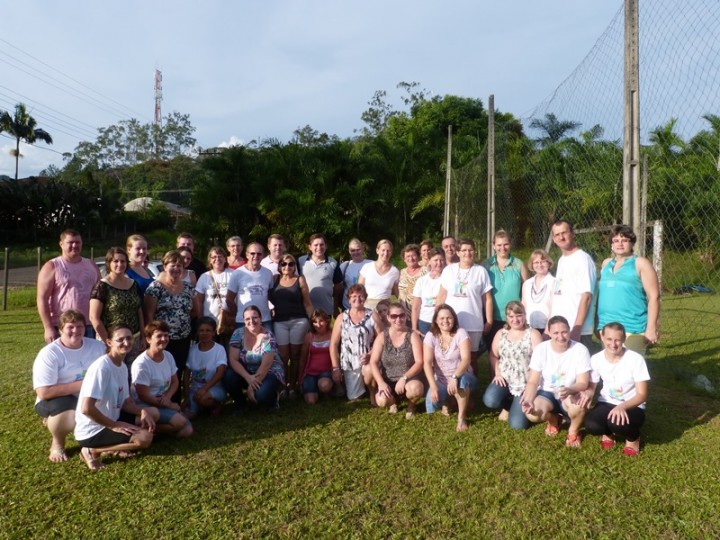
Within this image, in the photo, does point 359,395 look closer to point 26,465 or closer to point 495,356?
point 495,356

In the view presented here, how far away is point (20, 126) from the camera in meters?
39.6

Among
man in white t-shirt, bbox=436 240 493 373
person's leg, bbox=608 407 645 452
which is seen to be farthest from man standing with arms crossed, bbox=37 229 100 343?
person's leg, bbox=608 407 645 452

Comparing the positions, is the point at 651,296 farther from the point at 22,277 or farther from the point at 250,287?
the point at 22,277

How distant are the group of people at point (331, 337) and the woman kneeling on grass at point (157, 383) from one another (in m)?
0.01

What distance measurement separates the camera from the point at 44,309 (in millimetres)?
4566

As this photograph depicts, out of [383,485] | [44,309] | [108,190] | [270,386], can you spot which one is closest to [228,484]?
[383,485]

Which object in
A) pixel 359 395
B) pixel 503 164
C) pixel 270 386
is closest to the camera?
pixel 270 386

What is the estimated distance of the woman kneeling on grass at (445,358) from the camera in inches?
183

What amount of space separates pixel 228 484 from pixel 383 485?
94 centimetres

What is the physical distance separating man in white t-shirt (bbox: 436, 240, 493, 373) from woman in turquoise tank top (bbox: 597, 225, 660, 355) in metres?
1.04

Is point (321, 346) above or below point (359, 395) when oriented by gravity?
above

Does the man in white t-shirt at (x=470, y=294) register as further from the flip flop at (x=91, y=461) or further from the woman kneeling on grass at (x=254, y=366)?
the flip flop at (x=91, y=461)

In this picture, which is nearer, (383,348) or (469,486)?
(469,486)

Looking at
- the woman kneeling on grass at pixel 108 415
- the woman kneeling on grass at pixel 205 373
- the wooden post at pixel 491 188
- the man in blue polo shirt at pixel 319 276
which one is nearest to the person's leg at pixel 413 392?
the man in blue polo shirt at pixel 319 276
